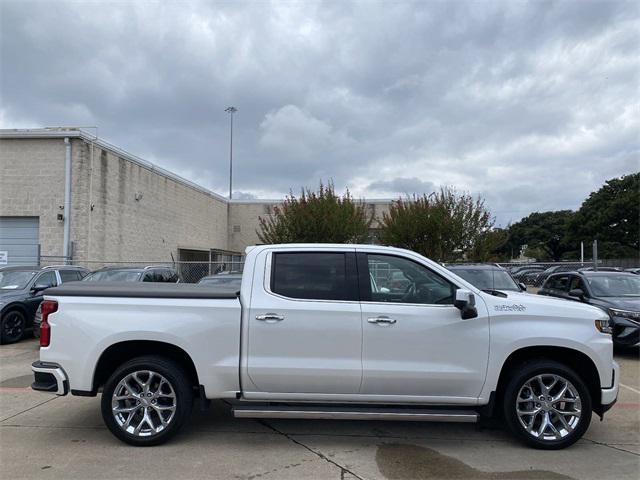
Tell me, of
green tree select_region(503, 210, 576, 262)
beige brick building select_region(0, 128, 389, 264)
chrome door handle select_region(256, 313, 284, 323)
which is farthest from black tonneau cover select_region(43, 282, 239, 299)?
green tree select_region(503, 210, 576, 262)

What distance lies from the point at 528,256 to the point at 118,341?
9684 centimetres

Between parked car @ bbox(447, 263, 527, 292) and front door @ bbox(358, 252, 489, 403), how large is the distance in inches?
221

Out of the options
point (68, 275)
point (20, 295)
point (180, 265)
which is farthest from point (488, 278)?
point (180, 265)

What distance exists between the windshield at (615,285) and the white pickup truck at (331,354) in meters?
6.17

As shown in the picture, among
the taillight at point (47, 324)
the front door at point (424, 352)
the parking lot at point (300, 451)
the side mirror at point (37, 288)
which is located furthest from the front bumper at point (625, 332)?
the side mirror at point (37, 288)

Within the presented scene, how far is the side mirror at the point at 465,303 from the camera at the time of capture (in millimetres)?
4621

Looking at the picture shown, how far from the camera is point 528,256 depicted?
92938mm

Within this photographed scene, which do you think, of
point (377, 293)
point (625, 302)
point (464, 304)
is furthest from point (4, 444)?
point (625, 302)

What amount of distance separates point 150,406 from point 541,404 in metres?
3.69

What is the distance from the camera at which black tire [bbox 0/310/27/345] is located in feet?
34.8

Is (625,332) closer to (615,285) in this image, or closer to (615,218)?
(615,285)

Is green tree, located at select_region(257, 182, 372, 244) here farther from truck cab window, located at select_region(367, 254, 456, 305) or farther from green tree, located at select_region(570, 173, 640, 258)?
green tree, located at select_region(570, 173, 640, 258)

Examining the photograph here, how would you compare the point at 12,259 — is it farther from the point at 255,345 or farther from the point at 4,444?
Result: the point at 255,345

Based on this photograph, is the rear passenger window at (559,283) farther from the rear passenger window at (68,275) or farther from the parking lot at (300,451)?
the rear passenger window at (68,275)
